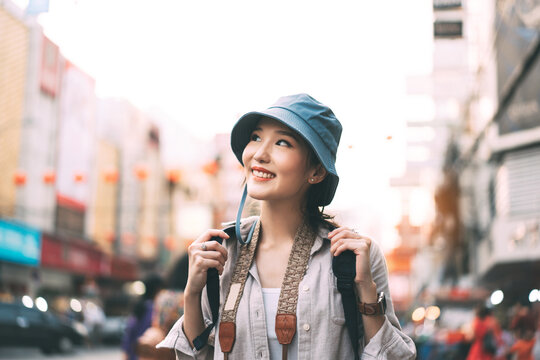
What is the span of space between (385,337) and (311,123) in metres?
0.81

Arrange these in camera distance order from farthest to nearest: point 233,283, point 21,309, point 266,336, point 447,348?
point 21,309
point 447,348
point 233,283
point 266,336

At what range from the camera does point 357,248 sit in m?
2.34

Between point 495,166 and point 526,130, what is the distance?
3561mm

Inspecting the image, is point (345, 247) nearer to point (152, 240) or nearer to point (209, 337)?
point (209, 337)

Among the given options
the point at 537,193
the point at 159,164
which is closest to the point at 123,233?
the point at 159,164

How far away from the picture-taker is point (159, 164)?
162 feet

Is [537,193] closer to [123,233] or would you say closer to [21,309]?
[21,309]

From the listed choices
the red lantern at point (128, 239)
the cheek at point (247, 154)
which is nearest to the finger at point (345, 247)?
the cheek at point (247, 154)

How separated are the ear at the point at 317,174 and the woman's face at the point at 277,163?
40mm

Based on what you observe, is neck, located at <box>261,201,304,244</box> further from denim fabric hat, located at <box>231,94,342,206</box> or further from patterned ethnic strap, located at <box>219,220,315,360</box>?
denim fabric hat, located at <box>231,94,342,206</box>

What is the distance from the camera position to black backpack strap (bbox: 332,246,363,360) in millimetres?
2346

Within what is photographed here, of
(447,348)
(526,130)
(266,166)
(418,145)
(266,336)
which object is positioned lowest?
(447,348)

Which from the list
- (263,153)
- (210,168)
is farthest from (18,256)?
(263,153)

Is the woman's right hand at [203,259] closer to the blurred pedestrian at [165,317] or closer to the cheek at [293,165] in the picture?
the cheek at [293,165]
